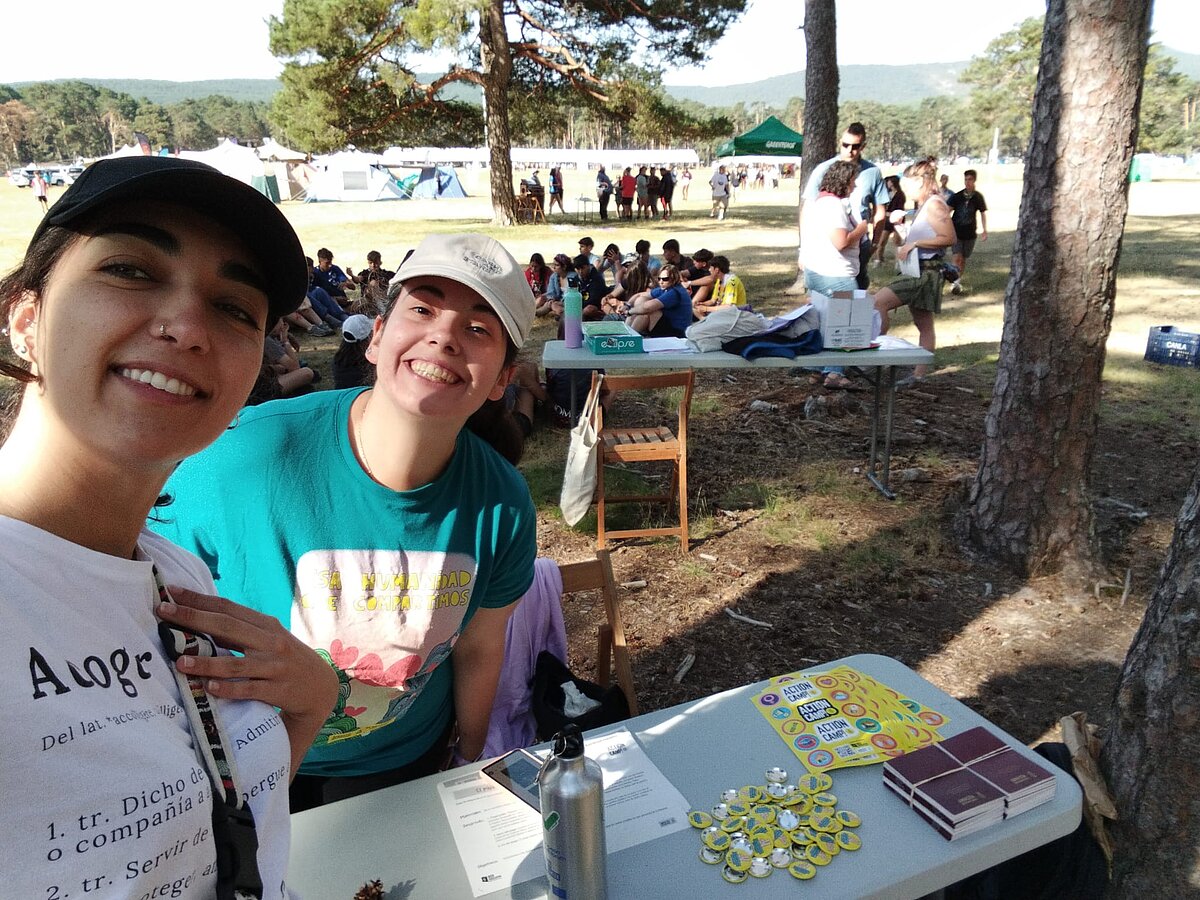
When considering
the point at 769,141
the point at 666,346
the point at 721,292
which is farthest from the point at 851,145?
the point at 769,141

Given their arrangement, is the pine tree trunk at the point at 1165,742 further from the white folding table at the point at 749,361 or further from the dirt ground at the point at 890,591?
the white folding table at the point at 749,361

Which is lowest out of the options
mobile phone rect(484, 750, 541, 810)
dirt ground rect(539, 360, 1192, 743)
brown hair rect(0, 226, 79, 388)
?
dirt ground rect(539, 360, 1192, 743)

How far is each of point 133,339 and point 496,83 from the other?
21.7 metres

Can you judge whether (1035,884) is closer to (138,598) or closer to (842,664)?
(842,664)

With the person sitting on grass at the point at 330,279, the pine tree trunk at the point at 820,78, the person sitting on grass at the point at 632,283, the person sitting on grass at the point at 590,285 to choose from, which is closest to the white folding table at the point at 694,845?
the person sitting on grass at the point at 632,283

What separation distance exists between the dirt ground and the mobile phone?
172 centimetres

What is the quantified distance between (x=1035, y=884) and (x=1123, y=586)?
8.42 feet

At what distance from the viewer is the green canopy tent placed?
2752 centimetres

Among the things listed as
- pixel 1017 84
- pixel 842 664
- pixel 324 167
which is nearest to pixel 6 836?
pixel 842 664

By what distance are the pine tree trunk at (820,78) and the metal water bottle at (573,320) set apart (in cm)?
620

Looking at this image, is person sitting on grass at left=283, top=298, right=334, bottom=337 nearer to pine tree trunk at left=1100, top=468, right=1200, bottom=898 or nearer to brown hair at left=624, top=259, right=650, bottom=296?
brown hair at left=624, top=259, right=650, bottom=296

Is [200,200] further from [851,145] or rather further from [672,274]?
[672,274]

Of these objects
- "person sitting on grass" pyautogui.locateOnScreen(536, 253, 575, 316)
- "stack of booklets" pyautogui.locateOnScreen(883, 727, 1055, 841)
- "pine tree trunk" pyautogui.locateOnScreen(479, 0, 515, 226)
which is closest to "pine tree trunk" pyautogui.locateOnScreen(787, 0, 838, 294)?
"person sitting on grass" pyautogui.locateOnScreen(536, 253, 575, 316)

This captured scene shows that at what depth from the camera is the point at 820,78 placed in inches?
412
